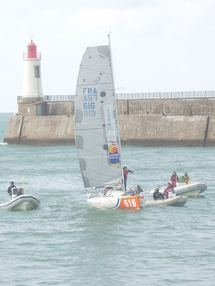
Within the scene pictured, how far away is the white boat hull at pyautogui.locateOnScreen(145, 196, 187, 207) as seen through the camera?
107 ft

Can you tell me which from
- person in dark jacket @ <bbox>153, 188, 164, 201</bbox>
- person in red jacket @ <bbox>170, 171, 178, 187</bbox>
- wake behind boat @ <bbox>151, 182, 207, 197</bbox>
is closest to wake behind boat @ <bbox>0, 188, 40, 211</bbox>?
person in dark jacket @ <bbox>153, 188, 164, 201</bbox>

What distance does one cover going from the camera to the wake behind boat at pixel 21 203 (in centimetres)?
3195

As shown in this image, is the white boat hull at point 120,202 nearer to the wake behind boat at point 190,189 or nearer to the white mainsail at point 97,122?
the white mainsail at point 97,122

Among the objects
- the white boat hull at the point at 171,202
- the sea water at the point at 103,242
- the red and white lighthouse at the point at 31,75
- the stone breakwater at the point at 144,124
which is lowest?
the sea water at the point at 103,242

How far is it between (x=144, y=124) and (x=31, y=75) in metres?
11.9

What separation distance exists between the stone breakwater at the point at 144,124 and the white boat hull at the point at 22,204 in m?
Answer: 33.3

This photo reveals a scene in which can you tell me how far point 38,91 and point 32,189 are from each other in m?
33.7

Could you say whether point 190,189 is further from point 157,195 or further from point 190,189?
point 157,195

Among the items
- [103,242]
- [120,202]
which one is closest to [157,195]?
[120,202]

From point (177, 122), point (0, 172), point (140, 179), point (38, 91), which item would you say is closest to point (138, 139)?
point (177, 122)

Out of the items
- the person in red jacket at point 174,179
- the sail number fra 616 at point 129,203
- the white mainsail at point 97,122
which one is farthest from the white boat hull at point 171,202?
the person in red jacket at point 174,179

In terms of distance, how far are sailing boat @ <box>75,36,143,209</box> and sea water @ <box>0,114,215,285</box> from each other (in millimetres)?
1281

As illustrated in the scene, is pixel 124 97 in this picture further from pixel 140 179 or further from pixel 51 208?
pixel 51 208

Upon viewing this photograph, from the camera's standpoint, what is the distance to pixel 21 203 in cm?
3206
